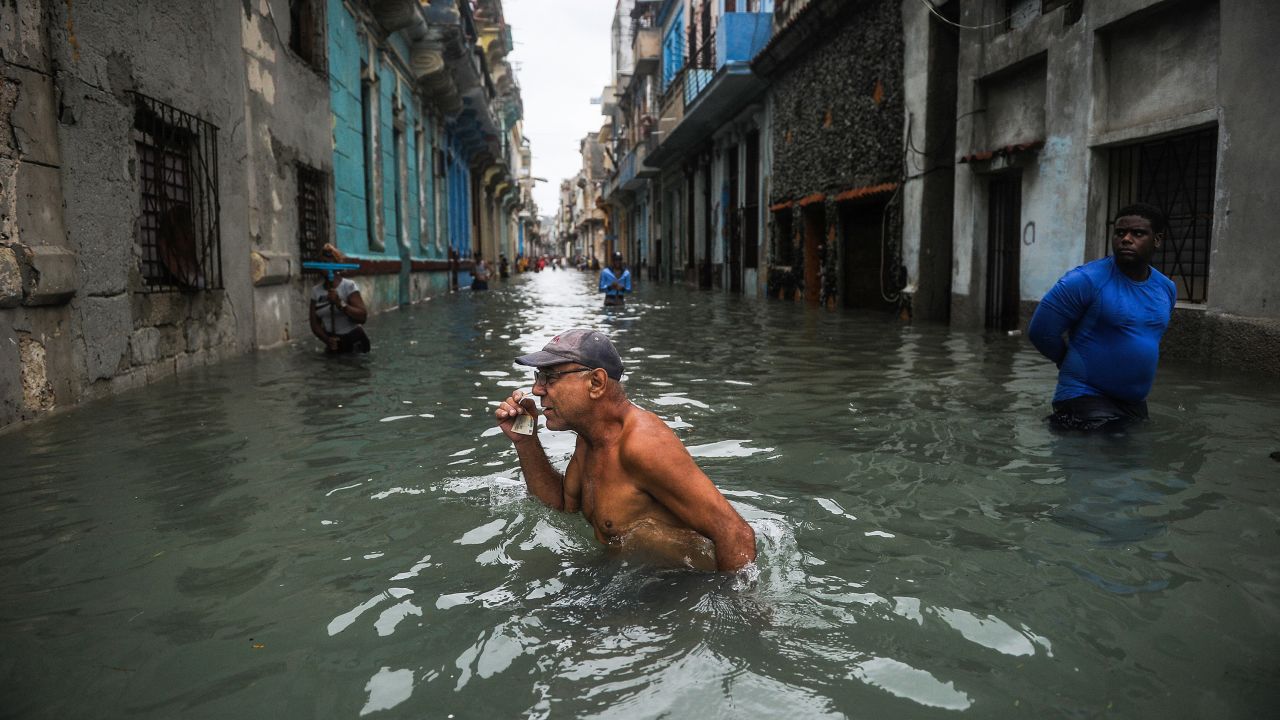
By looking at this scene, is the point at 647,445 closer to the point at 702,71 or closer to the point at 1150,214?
the point at 1150,214

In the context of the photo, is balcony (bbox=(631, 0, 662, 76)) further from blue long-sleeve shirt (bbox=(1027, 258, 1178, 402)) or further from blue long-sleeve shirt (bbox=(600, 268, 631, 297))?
blue long-sleeve shirt (bbox=(1027, 258, 1178, 402))

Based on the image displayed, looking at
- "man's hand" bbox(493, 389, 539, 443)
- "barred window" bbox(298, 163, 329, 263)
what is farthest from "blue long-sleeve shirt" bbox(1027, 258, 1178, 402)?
"barred window" bbox(298, 163, 329, 263)

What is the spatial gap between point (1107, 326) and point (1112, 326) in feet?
0.09

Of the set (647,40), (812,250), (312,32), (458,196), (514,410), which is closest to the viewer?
(514,410)

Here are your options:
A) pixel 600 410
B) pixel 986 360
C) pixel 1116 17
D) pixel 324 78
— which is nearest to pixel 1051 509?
pixel 600 410

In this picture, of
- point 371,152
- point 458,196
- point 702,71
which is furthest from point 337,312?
point 458,196

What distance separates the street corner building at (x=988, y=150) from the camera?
763cm

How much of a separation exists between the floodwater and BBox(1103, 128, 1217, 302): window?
3.08 meters

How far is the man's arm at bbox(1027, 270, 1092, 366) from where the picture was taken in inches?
204

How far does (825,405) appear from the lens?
645cm

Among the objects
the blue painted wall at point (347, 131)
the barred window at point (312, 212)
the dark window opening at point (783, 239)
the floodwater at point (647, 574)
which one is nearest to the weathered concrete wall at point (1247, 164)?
the floodwater at point (647, 574)

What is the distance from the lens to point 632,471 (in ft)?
9.73

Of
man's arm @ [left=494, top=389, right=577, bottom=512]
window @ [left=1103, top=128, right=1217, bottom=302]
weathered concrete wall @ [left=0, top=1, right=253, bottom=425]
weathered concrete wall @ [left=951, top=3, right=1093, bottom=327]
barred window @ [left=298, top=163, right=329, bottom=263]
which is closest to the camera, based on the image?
man's arm @ [left=494, top=389, right=577, bottom=512]

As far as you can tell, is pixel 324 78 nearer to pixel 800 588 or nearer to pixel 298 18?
pixel 298 18
